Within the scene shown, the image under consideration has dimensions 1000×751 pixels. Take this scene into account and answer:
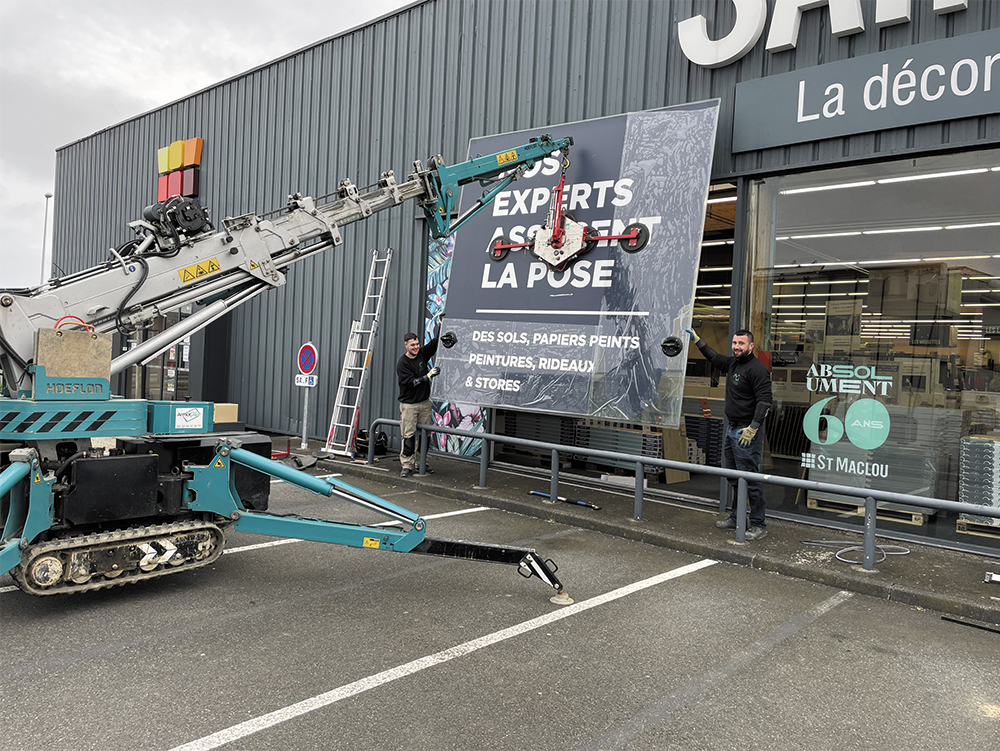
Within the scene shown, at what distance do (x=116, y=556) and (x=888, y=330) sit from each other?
728 cm

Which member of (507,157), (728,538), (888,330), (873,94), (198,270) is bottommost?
(728,538)

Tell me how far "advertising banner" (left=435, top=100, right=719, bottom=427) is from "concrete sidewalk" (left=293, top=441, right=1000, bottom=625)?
109 cm

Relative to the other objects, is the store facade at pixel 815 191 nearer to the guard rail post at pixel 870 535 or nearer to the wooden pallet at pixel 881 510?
the wooden pallet at pixel 881 510

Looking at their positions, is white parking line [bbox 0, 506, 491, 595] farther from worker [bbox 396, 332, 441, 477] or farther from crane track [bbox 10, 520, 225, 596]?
worker [bbox 396, 332, 441, 477]

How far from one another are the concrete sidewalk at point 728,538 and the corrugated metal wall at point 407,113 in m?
2.94

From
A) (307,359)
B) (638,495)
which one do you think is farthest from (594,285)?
(307,359)

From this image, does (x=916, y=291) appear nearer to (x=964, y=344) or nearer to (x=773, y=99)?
(x=964, y=344)

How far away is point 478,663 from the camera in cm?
416

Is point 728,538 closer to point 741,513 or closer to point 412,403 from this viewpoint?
point 741,513

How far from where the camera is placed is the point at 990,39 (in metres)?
6.84

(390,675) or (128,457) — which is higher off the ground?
(128,457)

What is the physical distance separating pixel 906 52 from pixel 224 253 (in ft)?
22.8

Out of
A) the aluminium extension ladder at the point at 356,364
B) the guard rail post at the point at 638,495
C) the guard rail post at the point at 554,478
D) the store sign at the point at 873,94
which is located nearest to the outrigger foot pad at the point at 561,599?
the guard rail post at the point at 638,495

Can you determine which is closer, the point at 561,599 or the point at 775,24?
the point at 561,599
